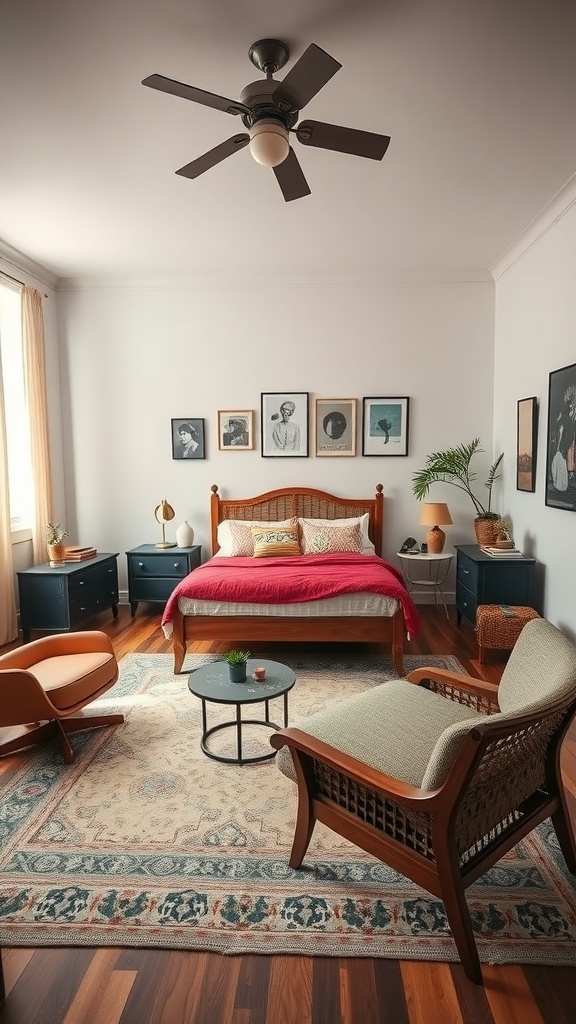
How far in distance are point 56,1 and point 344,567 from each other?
12.3 ft

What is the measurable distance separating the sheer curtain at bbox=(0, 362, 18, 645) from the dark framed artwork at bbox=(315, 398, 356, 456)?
2.91 meters

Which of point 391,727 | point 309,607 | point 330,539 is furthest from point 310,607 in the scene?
point 391,727

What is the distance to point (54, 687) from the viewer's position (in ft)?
9.50

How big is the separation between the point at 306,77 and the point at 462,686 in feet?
8.19

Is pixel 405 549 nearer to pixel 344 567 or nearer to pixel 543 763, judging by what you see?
pixel 344 567

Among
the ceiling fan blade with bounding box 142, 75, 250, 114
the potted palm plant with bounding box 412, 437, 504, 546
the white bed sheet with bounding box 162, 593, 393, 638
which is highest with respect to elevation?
the ceiling fan blade with bounding box 142, 75, 250, 114

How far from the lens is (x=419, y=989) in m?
1.64

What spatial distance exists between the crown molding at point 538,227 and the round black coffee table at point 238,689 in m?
3.65

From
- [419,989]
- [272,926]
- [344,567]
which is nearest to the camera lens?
[419,989]

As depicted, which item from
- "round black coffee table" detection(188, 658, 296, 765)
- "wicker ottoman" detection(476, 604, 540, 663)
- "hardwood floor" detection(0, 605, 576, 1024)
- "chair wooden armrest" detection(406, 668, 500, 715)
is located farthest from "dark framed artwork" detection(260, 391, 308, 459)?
"hardwood floor" detection(0, 605, 576, 1024)

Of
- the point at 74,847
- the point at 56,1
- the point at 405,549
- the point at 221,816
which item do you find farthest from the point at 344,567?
the point at 56,1

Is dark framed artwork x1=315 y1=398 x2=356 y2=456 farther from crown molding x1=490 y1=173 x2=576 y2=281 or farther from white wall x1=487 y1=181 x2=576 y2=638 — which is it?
crown molding x1=490 y1=173 x2=576 y2=281

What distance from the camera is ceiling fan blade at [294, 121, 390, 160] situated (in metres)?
2.44

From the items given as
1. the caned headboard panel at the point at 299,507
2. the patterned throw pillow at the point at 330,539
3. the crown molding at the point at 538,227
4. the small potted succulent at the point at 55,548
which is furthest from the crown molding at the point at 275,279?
the small potted succulent at the point at 55,548
